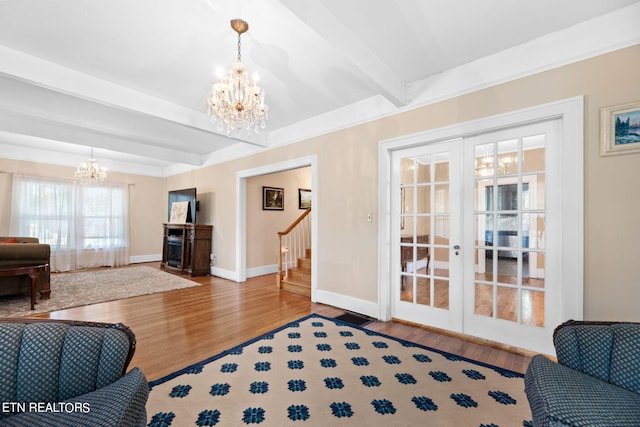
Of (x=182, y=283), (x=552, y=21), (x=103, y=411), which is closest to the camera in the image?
(x=103, y=411)

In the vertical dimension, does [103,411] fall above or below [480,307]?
above

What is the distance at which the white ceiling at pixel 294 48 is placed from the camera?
2.05 metres

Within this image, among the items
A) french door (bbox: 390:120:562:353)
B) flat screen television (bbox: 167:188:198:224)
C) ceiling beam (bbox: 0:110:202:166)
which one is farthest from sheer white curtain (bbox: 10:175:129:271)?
french door (bbox: 390:120:562:353)

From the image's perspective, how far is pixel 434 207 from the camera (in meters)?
3.10

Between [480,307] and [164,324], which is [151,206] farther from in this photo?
[480,307]

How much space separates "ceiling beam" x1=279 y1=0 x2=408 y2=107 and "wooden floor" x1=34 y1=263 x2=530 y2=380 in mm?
2621

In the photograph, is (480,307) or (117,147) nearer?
(480,307)

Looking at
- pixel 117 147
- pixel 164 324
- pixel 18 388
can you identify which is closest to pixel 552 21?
pixel 18 388

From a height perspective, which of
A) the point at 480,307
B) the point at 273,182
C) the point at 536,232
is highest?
the point at 273,182

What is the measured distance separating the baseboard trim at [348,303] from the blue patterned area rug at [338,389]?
75 cm

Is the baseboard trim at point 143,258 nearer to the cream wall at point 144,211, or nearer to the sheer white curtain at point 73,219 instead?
the cream wall at point 144,211

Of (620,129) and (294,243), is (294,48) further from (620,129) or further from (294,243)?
(294,243)

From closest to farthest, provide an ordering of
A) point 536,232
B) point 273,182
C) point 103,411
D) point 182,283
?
point 103,411, point 536,232, point 182,283, point 273,182

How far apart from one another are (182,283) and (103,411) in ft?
15.5
